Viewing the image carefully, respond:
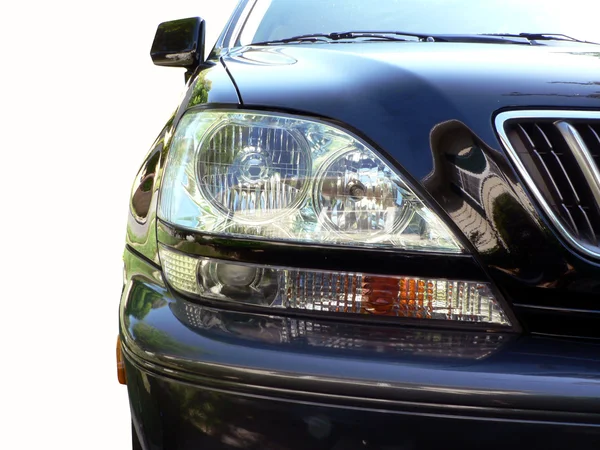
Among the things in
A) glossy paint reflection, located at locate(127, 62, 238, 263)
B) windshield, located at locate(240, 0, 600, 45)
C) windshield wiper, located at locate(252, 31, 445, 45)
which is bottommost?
glossy paint reflection, located at locate(127, 62, 238, 263)

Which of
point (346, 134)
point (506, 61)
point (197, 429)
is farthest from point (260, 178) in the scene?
point (506, 61)

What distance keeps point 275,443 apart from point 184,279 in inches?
16.1

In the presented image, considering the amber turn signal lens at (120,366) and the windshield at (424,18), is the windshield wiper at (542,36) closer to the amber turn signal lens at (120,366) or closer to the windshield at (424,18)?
the windshield at (424,18)

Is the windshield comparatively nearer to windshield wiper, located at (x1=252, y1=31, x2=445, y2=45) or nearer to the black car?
windshield wiper, located at (x1=252, y1=31, x2=445, y2=45)

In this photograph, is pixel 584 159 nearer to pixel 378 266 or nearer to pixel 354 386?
pixel 378 266

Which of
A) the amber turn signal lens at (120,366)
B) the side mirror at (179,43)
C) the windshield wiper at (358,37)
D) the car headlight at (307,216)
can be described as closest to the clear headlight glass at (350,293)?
the car headlight at (307,216)

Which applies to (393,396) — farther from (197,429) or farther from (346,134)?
(346,134)

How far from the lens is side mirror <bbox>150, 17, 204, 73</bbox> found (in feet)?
8.17

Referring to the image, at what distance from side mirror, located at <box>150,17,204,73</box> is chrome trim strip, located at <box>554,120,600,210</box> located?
1531mm

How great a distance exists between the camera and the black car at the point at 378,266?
1.20m

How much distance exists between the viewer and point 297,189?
142 centimetres

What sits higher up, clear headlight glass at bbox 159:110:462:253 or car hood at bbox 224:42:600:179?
car hood at bbox 224:42:600:179

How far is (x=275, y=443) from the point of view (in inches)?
49.1

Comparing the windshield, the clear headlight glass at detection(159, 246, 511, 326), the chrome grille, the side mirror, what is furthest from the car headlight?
the side mirror
